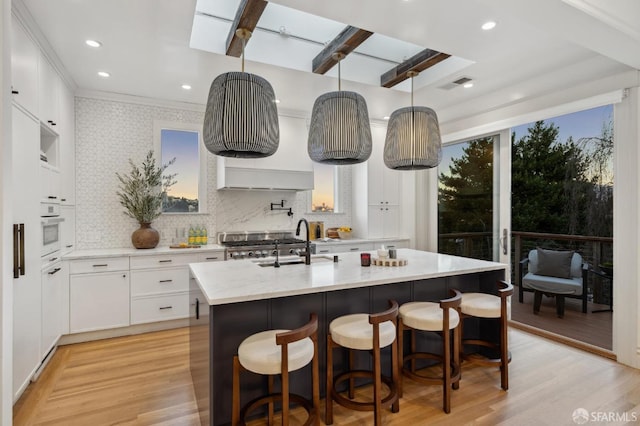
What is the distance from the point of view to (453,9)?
7.98ft

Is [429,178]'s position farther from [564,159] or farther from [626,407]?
[626,407]

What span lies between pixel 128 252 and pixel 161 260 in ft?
1.16

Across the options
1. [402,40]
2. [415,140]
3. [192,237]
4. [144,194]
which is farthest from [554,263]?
[144,194]

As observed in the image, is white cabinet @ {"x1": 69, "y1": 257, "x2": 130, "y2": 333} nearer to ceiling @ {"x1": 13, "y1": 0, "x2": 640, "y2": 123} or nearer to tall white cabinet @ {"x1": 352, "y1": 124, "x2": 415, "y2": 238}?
ceiling @ {"x1": 13, "y1": 0, "x2": 640, "y2": 123}

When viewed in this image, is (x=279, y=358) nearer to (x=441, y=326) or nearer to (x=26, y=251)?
(x=441, y=326)

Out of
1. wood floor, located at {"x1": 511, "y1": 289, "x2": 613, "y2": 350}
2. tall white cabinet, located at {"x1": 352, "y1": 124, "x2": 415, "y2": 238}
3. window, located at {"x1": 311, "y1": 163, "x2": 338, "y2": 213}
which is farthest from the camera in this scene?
window, located at {"x1": 311, "y1": 163, "x2": 338, "y2": 213}

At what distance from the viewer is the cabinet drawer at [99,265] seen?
3.48m

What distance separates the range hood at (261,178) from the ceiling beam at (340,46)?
A: 163 cm

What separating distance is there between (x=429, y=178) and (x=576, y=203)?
2110mm

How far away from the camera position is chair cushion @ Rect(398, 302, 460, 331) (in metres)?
2.28

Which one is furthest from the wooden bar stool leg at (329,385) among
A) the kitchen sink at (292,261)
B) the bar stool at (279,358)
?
the kitchen sink at (292,261)

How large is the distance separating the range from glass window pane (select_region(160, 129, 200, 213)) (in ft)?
2.09

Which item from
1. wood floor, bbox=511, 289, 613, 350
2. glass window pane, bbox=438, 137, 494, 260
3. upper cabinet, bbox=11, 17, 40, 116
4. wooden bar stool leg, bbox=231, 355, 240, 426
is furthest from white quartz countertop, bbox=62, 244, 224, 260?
wood floor, bbox=511, 289, 613, 350

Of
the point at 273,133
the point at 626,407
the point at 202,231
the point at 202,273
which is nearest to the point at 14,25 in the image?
→ the point at 273,133
